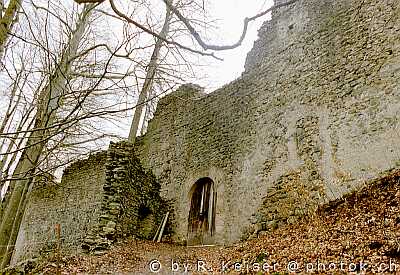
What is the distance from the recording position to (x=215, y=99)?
10.5 meters

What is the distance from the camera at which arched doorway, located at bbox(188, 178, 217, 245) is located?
A: 927cm

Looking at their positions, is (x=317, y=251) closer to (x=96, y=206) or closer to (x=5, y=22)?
(x=5, y=22)

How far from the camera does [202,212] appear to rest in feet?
31.7

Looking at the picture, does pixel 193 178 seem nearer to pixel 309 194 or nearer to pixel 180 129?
pixel 180 129

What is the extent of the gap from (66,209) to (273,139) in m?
8.20

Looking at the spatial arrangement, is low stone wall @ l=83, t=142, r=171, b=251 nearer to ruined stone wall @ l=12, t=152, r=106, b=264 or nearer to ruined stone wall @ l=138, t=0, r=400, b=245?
ruined stone wall @ l=138, t=0, r=400, b=245

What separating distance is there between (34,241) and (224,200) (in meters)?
8.42

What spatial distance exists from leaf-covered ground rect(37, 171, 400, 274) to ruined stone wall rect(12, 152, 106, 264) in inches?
179

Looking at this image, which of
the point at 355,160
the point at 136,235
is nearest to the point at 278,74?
the point at 355,160

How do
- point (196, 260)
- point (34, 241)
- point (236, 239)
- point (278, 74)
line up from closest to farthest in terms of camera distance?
point (196, 260)
point (236, 239)
point (278, 74)
point (34, 241)

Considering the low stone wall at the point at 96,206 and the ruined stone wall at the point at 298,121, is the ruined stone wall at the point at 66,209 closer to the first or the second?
the low stone wall at the point at 96,206

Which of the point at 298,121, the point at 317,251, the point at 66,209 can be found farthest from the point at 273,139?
the point at 66,209

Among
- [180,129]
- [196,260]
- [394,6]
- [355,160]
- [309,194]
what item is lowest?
[196,260]

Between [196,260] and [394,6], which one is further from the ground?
[394,6]
